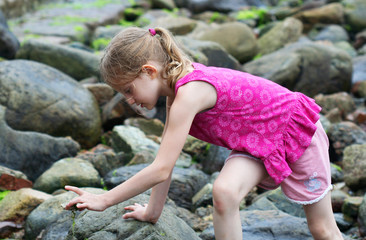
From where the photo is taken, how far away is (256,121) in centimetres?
321

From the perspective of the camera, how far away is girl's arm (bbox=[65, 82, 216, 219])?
9.57ft

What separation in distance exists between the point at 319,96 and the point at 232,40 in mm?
2720

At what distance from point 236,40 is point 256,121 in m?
7.74

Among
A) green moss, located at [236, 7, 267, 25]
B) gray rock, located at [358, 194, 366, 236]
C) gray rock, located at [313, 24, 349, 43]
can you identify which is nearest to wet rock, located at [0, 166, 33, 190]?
gray rock, located at [358, 194, 366, 236]

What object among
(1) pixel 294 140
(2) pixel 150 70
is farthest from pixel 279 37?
(2) pixel 150 70

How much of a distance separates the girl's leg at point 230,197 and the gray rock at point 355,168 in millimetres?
2675

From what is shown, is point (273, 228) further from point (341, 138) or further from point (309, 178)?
point (341, 138)

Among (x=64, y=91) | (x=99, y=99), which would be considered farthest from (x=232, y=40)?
(x=64, y=91)

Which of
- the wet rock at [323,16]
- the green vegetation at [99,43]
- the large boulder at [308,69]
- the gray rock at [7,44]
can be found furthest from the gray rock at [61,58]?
the wet rock at [323,16]

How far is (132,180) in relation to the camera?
9.58 ft

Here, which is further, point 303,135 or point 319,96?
point 319,96

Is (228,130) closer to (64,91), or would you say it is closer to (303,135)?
(303,135)

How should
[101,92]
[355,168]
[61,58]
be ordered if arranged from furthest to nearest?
[61,58], [101,92], [355,168]

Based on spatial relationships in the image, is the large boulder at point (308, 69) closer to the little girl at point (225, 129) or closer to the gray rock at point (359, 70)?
the gray rock at point (359, 70)
